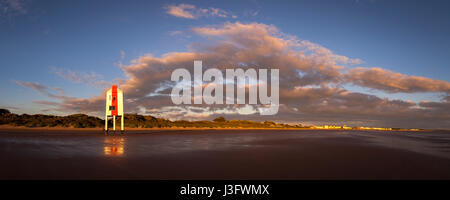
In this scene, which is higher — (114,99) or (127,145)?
(114,99)

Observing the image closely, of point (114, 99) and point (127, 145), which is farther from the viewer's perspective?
point (114, 99)

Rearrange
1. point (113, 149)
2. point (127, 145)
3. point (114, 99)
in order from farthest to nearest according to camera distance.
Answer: point (114, 99) → point (127, 145) → point (113, 149)

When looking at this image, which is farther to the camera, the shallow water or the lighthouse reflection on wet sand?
the lighthouse reflection on wet sand

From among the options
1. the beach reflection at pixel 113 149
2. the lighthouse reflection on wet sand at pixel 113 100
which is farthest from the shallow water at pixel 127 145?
the lighthouse reflection on wet sand at pixel 113 100

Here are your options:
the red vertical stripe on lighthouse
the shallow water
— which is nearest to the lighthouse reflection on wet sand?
the red vertical stripe on lighthouse

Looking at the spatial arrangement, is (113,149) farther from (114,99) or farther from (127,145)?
(114,99)

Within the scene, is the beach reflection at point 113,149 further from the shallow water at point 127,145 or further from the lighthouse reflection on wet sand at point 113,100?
the lighthouse reflection on wet sand at point 113,100

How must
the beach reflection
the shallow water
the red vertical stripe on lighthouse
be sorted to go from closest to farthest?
the beach reflection, the shallow water, the red vertical stripe on lighthouse

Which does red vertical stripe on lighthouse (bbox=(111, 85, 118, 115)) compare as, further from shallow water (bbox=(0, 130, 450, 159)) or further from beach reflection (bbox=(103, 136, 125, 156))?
beach reflection (bbox=(103, 136, 125, 156))

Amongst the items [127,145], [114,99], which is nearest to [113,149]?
[127,145]
